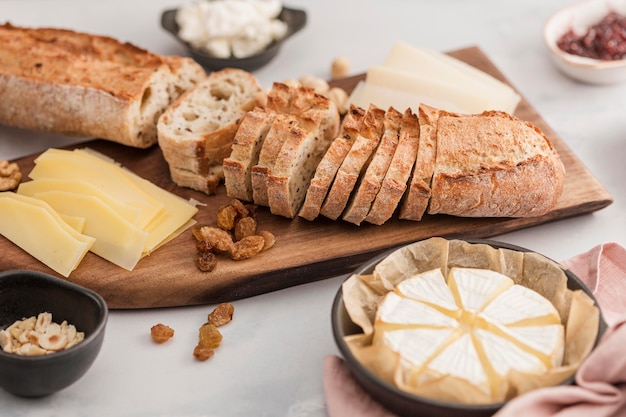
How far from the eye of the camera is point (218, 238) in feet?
13.9

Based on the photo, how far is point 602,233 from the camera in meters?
4.53

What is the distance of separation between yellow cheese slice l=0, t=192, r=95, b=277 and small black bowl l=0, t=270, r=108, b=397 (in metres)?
0.39

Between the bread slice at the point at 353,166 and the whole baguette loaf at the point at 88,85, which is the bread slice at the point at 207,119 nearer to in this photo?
the whole baguette loaf at the point at 88,85

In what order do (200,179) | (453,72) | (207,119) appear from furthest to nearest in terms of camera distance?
(453,72) < (207,119) < (200,179)

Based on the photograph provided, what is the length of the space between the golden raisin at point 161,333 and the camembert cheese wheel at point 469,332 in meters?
1.06

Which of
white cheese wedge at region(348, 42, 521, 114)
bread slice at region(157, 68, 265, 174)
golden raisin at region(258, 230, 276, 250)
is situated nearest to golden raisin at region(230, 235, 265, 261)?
golden raisin at region(258, 230, 276, 250)

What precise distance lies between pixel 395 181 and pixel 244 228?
77 centimetres

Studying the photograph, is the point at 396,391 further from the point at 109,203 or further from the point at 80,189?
the point at 80,189

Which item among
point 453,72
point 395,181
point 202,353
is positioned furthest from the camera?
point 453,72

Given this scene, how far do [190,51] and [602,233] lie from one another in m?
2.76

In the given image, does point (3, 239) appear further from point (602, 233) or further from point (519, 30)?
point (519, 30)

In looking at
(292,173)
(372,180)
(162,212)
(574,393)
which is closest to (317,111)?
(292,173)

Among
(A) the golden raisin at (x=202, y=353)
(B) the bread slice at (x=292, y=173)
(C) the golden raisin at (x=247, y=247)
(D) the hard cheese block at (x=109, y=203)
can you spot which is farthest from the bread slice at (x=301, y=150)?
(A) the golden raisin at (x=202, y=353)

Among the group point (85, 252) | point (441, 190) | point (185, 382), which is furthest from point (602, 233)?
point (85, 252)
